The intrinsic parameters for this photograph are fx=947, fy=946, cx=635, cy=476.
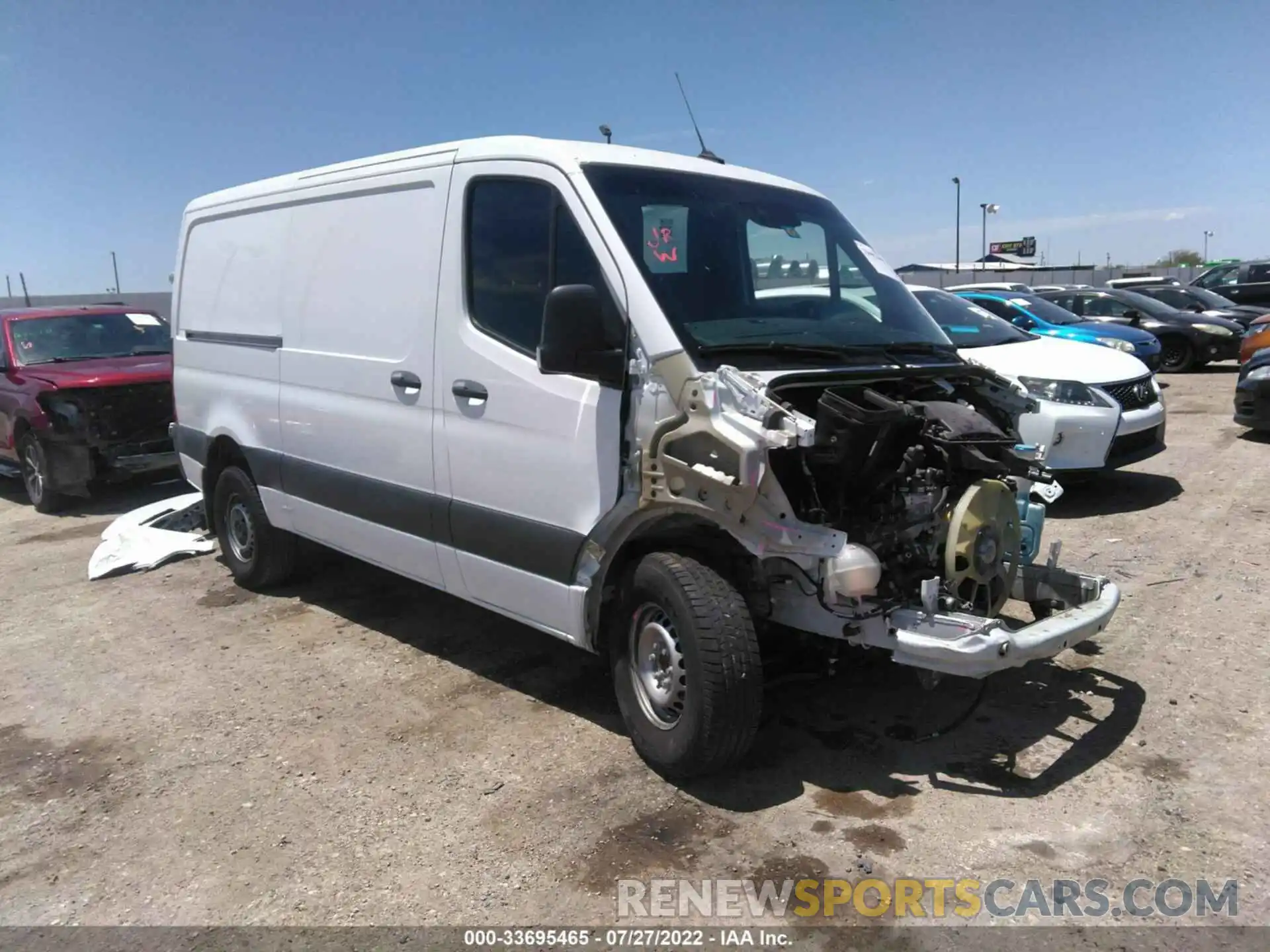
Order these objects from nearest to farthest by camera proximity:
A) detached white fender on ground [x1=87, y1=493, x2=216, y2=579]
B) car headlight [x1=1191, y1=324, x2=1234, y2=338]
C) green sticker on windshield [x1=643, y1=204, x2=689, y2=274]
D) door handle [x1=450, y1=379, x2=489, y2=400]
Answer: green sticker on windshield [x1=643, y1=204, x2=689, y2=274], door handle [x1=450, y1=379, x2=489, y2=400], detached white fender on ground [x1=87, y1=493, x2=216, y2=579], car headlight [x1=1191, y1=324, x2=1234, y2=338]

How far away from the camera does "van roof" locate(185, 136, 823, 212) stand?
4.05 meters

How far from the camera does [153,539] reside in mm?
7512

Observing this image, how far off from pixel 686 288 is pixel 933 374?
3.64 feet

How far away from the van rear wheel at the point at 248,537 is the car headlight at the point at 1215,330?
1599 cm

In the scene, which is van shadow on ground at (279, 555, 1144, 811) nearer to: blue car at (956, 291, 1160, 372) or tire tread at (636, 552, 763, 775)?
tire tread at (636, 552, 763, 775)

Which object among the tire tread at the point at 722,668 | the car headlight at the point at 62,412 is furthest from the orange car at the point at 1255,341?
the car headlight at the point at 62,412

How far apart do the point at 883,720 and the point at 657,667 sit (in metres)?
1.16

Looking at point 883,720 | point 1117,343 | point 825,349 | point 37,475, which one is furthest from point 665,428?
point 1117,343

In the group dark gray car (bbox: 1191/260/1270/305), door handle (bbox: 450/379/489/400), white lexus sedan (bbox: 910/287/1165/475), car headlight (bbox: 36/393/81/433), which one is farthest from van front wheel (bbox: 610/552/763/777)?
dark gray car (bbox: 1191/260/1270/305)

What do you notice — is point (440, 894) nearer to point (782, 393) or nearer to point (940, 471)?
point (782, 393)

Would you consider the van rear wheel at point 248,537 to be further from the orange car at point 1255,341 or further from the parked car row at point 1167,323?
the parked car row at point 1167,323

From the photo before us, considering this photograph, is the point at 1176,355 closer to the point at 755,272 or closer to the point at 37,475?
the point at 755,272

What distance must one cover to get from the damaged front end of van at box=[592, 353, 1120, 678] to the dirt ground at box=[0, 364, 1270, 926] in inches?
22.3

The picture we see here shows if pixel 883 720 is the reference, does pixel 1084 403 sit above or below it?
above
